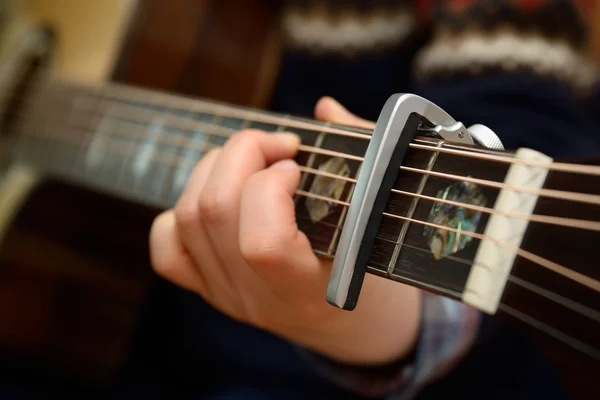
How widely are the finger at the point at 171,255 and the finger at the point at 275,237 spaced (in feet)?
0.36

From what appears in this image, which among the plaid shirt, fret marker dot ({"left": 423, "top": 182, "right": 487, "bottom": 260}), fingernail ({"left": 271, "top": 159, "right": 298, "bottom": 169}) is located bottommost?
the plaid shirt

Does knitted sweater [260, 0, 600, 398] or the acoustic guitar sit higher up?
knitted sweater [260, 0, 600, 398]

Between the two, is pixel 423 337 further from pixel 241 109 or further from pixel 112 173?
pixel 112 173

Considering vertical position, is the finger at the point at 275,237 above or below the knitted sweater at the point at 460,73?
below

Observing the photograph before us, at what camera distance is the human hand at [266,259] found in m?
0.39

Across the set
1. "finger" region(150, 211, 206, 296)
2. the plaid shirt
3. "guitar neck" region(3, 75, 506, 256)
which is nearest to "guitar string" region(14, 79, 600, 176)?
"guitar neck" region(3, 75, 506, 256)

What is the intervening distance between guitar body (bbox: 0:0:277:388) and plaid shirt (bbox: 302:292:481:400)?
1.08 ft

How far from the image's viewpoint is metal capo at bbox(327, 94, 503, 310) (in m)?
0.33

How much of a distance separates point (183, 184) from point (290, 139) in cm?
17

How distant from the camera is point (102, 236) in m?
0.80

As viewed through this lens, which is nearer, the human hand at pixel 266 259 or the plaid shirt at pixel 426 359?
the human hand at pixel 266 259

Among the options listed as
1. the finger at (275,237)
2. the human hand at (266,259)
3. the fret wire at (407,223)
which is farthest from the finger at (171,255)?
the fret wire at (407,223)

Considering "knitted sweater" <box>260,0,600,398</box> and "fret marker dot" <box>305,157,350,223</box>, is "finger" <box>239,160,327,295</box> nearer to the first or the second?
"fret marker dot" <box>305,157,350,223</box>

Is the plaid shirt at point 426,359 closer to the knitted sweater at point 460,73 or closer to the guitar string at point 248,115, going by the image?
the knitted sweater at point 460,73
